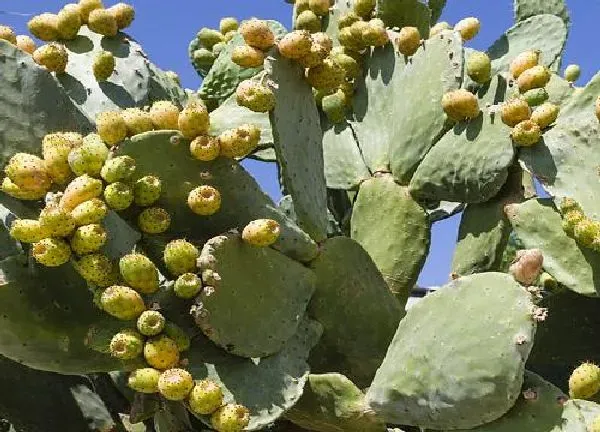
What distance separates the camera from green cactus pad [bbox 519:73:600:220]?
193 centimetres

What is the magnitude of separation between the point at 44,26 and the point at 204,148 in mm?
856

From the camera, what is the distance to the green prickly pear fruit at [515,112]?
6.61 ft

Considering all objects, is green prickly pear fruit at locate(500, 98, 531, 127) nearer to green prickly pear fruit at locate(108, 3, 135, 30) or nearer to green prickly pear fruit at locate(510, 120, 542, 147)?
green prickly pear fruit at locate(510, 120, 542, 147)

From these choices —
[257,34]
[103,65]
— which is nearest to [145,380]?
[257,34]

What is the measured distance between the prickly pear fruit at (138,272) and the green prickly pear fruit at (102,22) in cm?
87

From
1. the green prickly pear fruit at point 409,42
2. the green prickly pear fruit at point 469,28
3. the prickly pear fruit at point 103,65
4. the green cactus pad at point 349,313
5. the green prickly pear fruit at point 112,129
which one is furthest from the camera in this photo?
the green prickly pear fruit at point 469,28

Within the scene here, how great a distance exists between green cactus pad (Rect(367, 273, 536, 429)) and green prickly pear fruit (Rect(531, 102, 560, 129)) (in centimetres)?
54

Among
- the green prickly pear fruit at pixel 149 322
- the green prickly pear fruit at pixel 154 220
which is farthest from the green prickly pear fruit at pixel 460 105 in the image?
the green prickly pear fruit at pixel 149 322

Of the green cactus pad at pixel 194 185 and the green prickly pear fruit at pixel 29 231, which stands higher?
the green cactus pad at pixel 194 185

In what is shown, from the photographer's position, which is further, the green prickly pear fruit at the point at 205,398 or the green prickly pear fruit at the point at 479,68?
the green prickly pear fruit at the point at 479,68

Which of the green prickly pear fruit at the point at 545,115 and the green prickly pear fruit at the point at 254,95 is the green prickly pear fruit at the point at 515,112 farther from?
the green prickly pear fruit at the point at 254,95

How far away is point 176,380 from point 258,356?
0.22m

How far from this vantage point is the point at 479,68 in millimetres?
2203

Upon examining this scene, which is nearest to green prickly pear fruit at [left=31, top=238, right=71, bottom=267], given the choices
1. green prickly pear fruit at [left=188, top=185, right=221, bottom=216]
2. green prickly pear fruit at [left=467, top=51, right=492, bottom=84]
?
green prickly pear fruit at [left=188, top=185, right=221, bottom=216]
